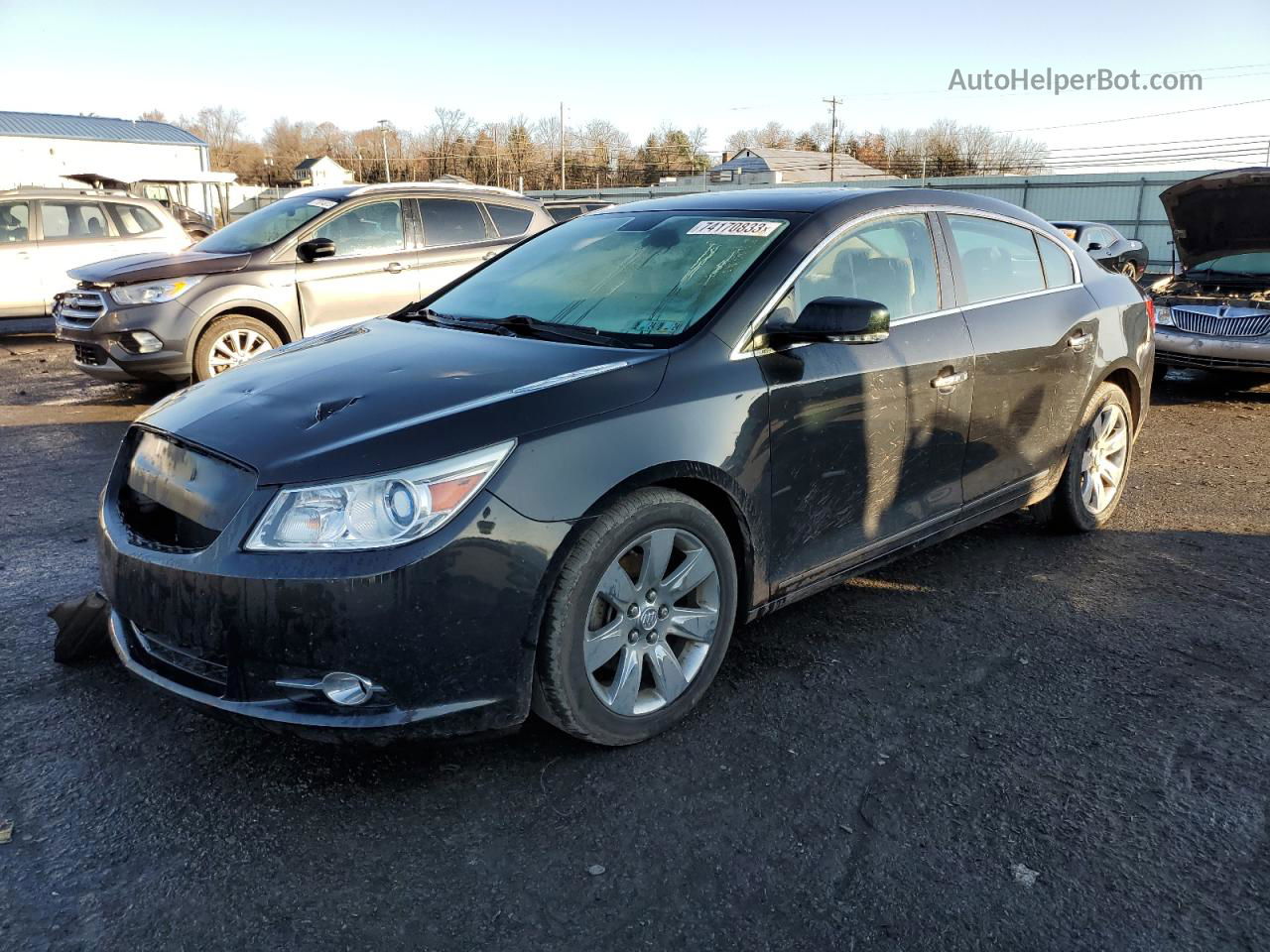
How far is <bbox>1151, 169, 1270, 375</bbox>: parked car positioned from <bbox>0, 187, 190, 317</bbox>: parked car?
1116cm

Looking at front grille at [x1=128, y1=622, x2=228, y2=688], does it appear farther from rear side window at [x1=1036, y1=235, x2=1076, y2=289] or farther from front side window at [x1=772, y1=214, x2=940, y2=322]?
rear side window at [x1=1036, y1=235, x2=1076, y2=289]

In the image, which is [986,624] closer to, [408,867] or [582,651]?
[582,651]

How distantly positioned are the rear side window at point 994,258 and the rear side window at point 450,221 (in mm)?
5484

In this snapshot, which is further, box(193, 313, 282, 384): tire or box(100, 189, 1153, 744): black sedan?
box(193, 313, 282, 384): tire

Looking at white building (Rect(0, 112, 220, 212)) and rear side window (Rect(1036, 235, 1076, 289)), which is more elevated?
white building (Rect(0, 112, 220, 212))

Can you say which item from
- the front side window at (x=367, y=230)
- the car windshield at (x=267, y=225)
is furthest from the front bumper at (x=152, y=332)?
the front side window at (x=367, y=230)

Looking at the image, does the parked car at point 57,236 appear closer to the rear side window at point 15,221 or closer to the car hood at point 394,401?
the rear side window at point 15,221

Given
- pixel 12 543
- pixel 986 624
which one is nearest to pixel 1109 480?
pixel 986 624

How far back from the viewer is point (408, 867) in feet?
7.85

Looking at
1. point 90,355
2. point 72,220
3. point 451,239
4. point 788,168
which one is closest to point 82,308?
point 90,355

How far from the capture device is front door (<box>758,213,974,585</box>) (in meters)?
3.23

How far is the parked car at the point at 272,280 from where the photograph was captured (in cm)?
762

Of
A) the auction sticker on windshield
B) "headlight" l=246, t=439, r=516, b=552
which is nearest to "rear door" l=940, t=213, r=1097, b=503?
the auction sticker on windshield

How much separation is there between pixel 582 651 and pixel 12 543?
3.43 metres
